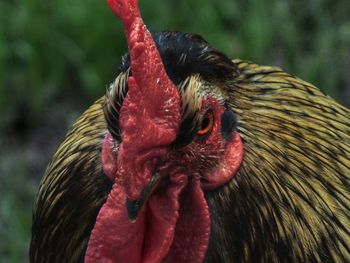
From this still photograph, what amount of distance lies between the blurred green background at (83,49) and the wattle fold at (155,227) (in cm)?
239

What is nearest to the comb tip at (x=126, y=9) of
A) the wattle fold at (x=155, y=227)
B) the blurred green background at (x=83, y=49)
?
the wattle fold at (x=155, y=227)

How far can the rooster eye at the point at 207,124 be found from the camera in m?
2.44

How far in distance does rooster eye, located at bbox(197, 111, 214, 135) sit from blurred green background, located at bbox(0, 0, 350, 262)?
8.09ft

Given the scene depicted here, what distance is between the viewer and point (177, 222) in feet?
8.48

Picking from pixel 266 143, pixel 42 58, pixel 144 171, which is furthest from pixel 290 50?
pixel 144 171

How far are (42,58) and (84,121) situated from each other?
2.28 metres

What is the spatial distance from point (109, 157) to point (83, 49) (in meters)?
2.69

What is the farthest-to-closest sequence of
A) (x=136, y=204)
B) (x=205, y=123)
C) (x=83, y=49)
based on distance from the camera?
(x=83, y=49)
(x=205, y=123)
(x=136, y=204)

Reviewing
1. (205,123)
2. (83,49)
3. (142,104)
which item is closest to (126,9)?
(142,104)

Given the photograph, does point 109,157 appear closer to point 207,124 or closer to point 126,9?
point 207,124

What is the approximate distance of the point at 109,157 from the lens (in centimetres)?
251

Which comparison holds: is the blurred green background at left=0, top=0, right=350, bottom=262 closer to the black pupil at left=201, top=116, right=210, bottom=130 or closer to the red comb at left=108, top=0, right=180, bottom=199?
the black pupil at left=201, top=116, right=210, bottom=130

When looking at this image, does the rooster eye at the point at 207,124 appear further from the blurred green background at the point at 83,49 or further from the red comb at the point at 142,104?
the blurred green background at the point at 83,49

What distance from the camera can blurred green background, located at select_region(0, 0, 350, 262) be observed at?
500 cm
